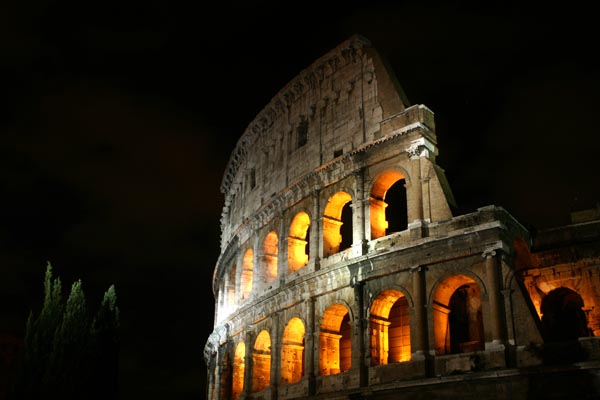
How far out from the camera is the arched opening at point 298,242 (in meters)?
22.2

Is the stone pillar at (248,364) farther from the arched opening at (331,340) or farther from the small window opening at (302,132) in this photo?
the small window opening at (302,132)

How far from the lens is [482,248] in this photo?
53.5ft

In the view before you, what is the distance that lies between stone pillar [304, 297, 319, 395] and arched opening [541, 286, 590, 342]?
6474mm

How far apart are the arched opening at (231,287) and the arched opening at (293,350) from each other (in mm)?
6172

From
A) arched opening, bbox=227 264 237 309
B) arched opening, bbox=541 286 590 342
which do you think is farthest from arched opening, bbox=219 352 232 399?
arched opening, bbox=541 286 590 342

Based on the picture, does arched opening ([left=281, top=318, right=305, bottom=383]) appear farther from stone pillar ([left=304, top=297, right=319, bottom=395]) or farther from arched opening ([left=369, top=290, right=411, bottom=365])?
arched opening ([left=369, top=290, right=411, bottom=365])

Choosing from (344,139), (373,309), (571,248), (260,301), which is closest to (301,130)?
(344,139)

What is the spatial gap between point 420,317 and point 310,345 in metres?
4.00

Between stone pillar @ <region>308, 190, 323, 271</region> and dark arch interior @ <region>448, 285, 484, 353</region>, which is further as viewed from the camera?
stone pillar @ <region>308, 190, 323, 271</region>

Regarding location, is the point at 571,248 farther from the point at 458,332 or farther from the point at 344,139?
the point at 344,139

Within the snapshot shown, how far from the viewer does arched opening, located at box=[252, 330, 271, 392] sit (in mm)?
22312

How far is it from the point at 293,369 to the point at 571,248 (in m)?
8.85

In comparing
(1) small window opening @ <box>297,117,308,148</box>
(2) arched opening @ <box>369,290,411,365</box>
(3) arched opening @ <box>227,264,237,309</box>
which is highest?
(1) small window opening @ <box>297,117,308,148</box>

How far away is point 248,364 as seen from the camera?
890 inches
